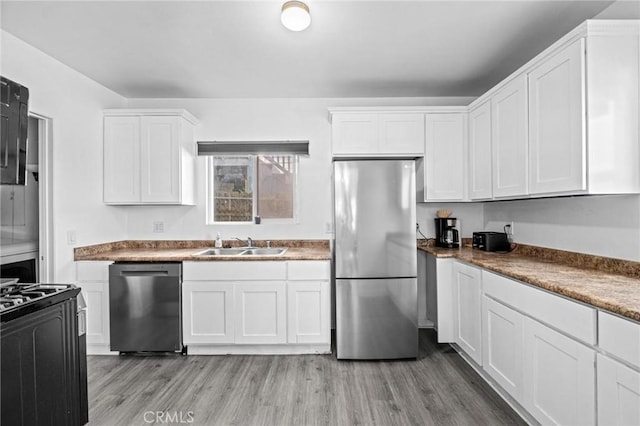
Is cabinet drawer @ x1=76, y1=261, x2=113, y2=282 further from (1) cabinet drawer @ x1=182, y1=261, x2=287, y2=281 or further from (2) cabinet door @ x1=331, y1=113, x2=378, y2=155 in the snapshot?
(2) cabinet door @ x1=331, y1=113, x2=378, y2=155

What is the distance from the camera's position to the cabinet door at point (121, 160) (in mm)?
3293

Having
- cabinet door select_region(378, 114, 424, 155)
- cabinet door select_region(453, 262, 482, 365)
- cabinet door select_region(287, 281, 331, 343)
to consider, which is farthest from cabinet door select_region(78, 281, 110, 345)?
cabinet door select_region(453, 262, 482, 365)

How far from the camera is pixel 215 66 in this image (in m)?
Answer: 2.84

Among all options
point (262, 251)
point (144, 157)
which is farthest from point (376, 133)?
point (144, 157)

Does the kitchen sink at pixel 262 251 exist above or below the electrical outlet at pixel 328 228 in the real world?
below

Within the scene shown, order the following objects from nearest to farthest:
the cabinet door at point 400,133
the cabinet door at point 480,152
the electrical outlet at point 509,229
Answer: the cabinet door at point 480,152 → the electrical outlet at point 509,229 → the cabinet door at point 400,133

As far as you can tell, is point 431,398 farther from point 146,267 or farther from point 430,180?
point 146,267

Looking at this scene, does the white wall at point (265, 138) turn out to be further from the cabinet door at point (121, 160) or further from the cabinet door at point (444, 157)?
the cabinet door at point (444, 157)

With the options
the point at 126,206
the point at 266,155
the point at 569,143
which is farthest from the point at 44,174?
the point at 569,143

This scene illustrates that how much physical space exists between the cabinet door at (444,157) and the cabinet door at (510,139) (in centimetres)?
49

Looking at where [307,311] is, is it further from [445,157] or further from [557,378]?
[445,157]

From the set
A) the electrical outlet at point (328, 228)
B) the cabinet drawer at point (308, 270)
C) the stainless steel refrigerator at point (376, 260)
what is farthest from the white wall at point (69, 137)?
the stainless steel refrigerator at point (376, 260)

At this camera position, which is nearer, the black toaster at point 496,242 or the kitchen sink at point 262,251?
the black toaster at point 496,242

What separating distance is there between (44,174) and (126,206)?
0.96m
